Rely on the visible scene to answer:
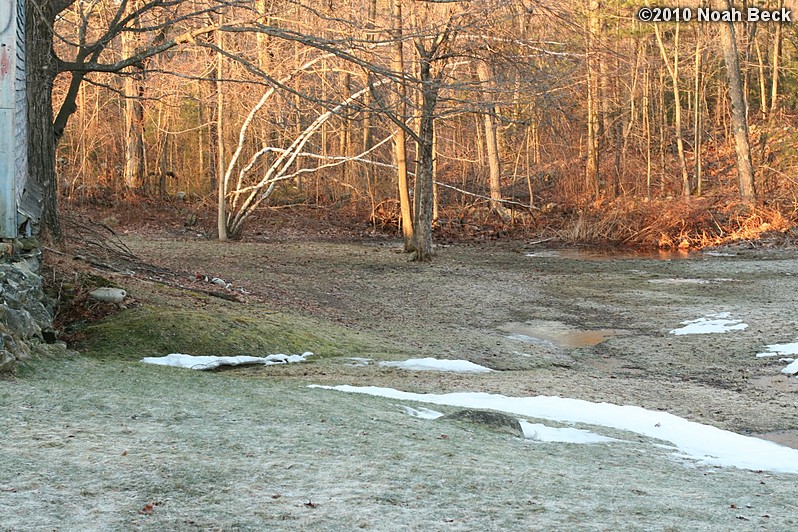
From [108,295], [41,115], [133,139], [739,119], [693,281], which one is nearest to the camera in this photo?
[108,295]

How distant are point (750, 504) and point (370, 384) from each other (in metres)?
4.07

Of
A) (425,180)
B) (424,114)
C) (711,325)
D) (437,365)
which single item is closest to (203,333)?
(437,365)

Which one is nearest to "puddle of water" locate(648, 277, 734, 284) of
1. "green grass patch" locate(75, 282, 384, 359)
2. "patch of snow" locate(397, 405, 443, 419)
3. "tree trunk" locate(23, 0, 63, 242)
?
"green grass patch" locate(75, 282, 384, 359)

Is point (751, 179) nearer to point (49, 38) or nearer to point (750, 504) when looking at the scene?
point (49, 38)

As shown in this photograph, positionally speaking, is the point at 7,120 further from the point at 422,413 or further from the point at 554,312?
the point at 554,312

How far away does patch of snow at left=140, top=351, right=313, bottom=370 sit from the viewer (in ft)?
27.8

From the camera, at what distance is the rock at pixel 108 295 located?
10.0 metres

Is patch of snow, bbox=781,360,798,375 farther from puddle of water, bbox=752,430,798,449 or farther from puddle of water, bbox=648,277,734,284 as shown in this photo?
puddle of water, bbox=648,277,734,284

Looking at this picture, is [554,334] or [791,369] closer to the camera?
[791,369]

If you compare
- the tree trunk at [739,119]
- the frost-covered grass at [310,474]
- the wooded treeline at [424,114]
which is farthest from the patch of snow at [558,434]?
the tree trunk at [739,119]

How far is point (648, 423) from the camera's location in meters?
7.10

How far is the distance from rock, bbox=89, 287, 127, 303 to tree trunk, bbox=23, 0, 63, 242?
1.53 m

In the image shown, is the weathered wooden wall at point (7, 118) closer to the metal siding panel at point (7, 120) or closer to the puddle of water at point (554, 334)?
the metal siding panel at point (7, 120)

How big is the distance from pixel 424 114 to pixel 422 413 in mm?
13037
